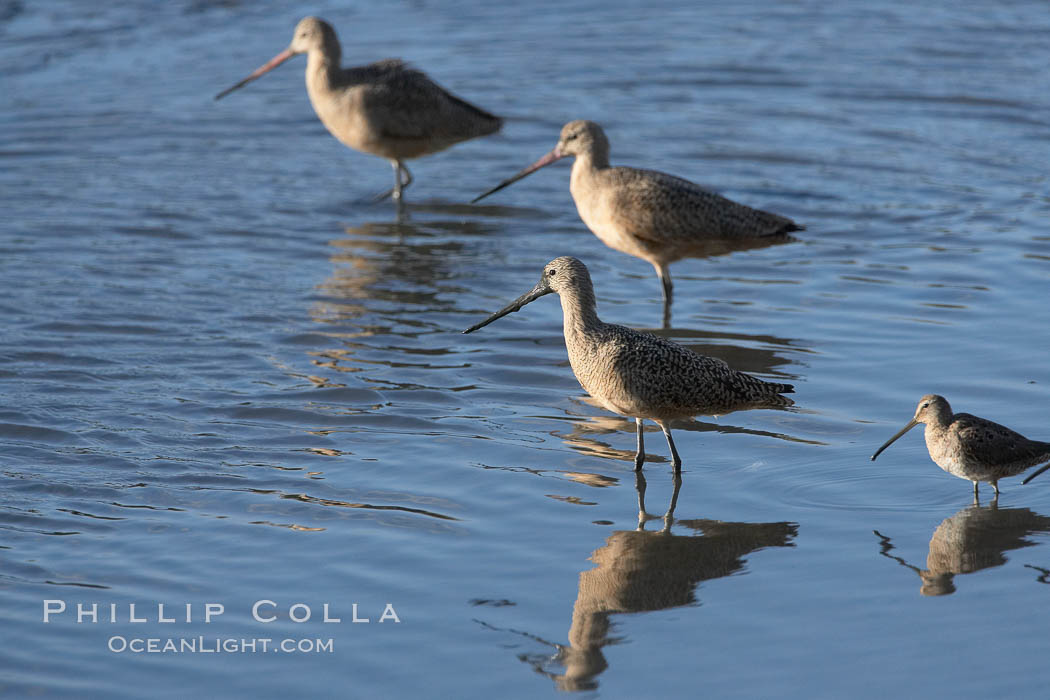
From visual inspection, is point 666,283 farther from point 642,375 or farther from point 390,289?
point 642,375

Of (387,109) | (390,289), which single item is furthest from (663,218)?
(387,109)

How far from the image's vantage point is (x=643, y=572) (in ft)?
15.3

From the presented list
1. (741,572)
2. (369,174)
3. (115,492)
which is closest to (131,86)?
(369,174)

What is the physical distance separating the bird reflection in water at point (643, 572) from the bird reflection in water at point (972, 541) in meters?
0.48

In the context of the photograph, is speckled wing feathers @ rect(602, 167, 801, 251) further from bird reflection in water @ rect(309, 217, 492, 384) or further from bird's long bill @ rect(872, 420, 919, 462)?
bird's long bill @ rect(872, 420, 919, 462)

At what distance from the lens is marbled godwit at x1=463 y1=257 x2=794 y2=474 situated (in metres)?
5.39

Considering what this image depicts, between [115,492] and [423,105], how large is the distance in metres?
5.48

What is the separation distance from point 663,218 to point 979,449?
3147 mm

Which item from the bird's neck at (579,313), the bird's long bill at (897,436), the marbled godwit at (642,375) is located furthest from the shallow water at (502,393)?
the bird's neck at (579,313)

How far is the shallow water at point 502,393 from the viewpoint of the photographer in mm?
4164

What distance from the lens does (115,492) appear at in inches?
205

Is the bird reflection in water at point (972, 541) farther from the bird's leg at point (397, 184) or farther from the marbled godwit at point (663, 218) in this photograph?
the bird's leg at point (397, 184)

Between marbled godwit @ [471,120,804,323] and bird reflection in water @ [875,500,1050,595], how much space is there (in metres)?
2.86

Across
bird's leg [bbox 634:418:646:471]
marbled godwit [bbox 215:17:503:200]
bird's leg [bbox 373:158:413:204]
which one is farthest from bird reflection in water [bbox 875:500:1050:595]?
marbled godwit [bbox 215:17:503:200]
